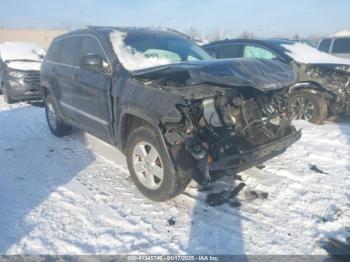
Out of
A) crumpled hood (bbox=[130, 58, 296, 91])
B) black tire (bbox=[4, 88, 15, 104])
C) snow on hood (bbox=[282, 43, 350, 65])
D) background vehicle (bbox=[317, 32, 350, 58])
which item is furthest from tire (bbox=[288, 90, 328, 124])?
black tire (bbox=[4, 88, 15, 104])

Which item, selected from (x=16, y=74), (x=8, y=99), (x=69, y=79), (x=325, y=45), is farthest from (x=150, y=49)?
(x=325, y=45)

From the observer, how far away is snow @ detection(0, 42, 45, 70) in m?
10.8

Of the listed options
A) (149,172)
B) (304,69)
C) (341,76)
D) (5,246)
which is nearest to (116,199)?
(149,172)

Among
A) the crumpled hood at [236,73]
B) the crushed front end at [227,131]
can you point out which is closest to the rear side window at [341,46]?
the crumpled hood at [236,73]

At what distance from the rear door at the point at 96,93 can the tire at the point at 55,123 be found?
1411 millimetres

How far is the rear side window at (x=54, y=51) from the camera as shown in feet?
19.7

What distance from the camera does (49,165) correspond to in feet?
17.0

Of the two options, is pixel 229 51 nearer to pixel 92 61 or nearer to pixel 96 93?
pixel 96 93

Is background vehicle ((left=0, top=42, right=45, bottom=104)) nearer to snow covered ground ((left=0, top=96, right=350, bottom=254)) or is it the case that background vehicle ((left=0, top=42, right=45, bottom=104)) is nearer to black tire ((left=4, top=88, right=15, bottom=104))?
black tire ((left=4, top=88, right=15, bottom=104))

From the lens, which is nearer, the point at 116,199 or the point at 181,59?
the point at 116,199

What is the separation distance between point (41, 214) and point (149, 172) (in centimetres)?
128

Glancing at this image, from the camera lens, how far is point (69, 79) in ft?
17.6

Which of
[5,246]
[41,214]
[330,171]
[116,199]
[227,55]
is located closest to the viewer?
[5,246]

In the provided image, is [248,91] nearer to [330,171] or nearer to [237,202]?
[237,202]
